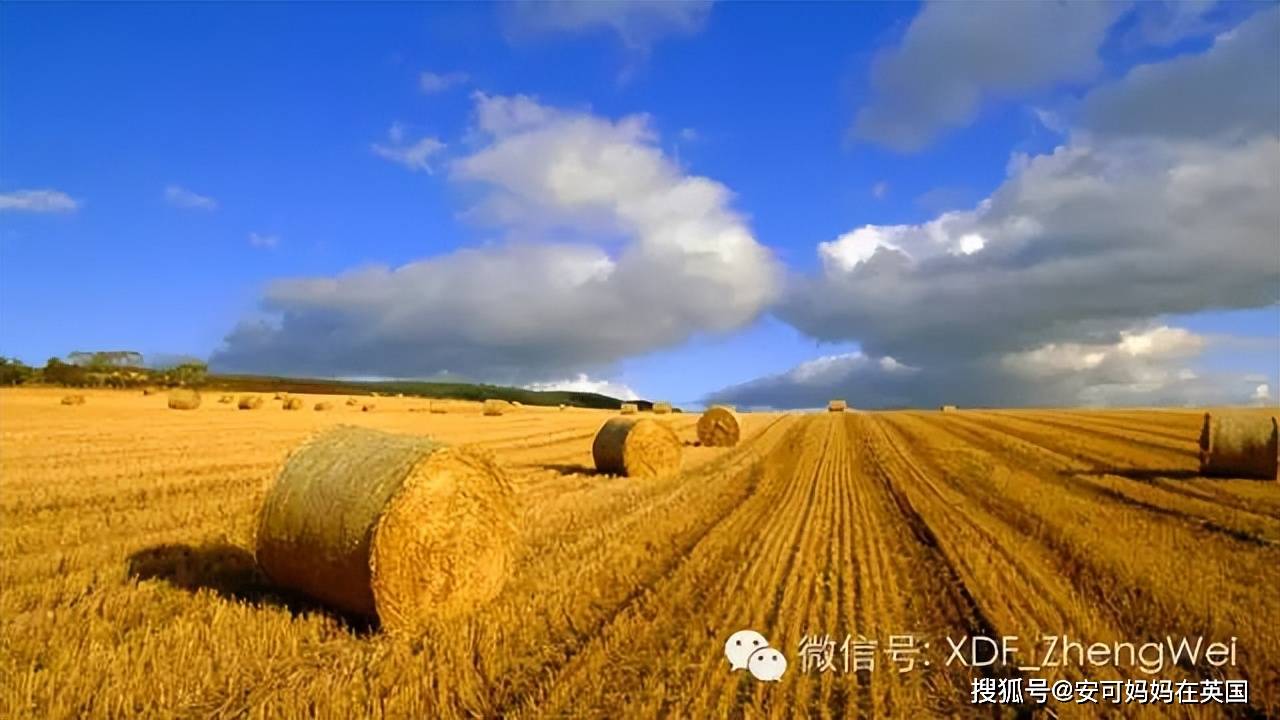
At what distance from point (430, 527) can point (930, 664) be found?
11.7 ft

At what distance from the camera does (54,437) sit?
A: 19.0 meters

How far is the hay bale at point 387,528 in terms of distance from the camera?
5.91 m

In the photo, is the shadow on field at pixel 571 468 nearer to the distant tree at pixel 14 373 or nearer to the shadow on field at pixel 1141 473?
the shadow on field at pixel 1141 473

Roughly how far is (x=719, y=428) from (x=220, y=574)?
711 inches

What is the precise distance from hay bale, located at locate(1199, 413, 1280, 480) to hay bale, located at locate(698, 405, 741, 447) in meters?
11.6

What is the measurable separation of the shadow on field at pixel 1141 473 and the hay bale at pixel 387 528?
12159mm

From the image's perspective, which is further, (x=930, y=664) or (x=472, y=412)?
(x=472, y=412)

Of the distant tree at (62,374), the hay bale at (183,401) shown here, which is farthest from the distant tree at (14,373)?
the hay bale at (183,401)

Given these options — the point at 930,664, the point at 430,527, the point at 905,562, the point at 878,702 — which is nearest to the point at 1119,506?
the point at 905,562

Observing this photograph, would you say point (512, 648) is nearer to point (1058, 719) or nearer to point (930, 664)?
point (930, 664)

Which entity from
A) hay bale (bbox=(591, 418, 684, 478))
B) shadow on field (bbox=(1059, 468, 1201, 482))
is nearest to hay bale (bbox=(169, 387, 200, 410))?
hay bale (bbox=(591, 418, 684, 478))

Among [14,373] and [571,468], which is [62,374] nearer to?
[14,373]

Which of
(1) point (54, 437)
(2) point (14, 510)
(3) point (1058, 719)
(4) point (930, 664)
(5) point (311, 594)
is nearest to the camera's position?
(3) point (1058, 719)

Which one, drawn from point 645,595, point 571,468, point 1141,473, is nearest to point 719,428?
point 571,468
